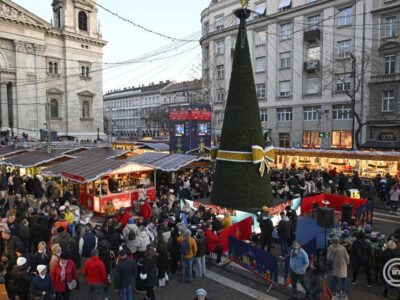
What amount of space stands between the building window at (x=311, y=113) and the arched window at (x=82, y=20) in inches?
1457

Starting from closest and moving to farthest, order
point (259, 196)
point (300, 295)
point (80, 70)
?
point (300, 295)
point (259, 196)
point (80, 70)

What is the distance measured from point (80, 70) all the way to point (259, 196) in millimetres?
46398

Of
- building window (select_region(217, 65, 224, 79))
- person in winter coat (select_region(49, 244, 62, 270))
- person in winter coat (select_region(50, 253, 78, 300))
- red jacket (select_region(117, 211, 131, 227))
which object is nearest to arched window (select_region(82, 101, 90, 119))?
building window (select_region(217, 65, 224, 79))

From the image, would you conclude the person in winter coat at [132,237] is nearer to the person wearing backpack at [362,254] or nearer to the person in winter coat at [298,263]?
the person in winter coat at [298,263]

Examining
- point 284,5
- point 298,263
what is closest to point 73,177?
point 298,263

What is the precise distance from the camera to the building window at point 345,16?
3506 centimetres

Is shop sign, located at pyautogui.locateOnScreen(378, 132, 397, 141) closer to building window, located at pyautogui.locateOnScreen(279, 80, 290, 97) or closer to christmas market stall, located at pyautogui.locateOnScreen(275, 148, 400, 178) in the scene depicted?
christmas market stall, located at pyautogui.locateOnScreen(275, 148, 400, 178)

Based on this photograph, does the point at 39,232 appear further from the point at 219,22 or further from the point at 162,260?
the point at 219,22

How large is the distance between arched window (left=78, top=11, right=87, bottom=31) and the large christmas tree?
45.3m

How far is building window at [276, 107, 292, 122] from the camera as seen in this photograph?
4162cm

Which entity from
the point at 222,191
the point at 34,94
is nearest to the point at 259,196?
the point at 222,191

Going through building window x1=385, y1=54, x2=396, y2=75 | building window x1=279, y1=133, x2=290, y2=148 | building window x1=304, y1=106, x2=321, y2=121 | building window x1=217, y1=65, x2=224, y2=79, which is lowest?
building window x1=279, y1=133, x2=290, y2=148

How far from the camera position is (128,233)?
32.0 ft

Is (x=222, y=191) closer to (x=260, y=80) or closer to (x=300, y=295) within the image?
(x=300, y=295)
